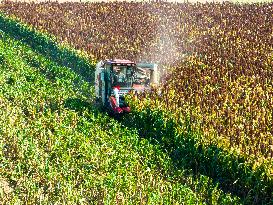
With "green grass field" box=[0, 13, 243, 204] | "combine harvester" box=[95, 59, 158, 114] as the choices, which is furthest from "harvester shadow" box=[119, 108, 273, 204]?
"combine harvester" box=[95, 59, 158, 114]

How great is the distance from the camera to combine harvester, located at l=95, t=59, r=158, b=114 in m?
16.0

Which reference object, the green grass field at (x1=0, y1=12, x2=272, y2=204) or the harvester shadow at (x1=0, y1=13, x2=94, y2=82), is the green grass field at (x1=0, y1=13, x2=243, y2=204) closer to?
the green grass field at (x1=0, y1=12, x2=272, y2=204)

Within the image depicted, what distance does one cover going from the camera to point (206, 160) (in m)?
11.9

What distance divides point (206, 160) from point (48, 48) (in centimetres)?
1641

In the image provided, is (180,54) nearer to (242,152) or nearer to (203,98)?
(203,98)

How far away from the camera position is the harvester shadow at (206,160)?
34.3ft

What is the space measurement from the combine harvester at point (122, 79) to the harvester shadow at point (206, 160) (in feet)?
4.45

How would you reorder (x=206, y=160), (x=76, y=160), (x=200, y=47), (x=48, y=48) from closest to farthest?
(x=76, y=160), (x=206, y=160), (x=200, y=47), (x=48, y=48)

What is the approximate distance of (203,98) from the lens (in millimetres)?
15586

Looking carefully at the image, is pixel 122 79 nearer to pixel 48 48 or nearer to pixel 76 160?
pixel 76 160

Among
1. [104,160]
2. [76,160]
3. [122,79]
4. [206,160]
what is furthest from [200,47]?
[76,160]

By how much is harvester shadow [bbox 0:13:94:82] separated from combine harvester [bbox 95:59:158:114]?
5.17 meters

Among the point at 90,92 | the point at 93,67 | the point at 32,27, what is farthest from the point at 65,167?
the point at 32,27

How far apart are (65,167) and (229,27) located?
20477 mm
